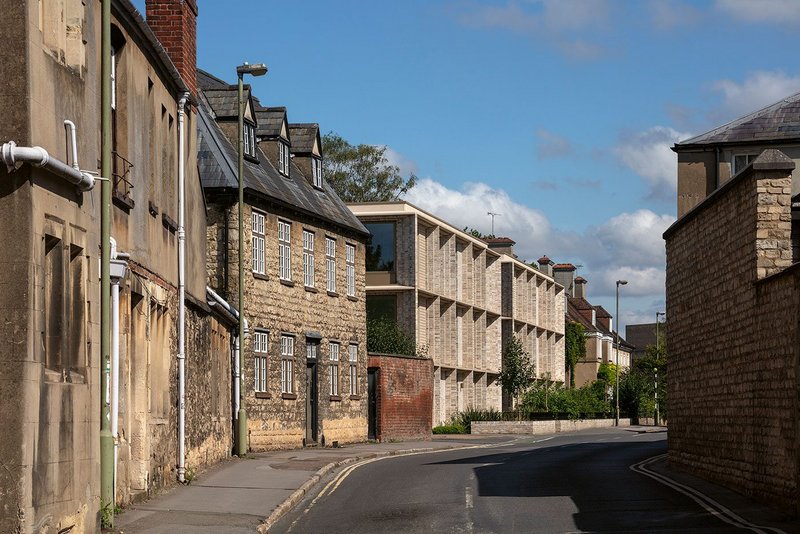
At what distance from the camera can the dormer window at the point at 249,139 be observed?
3684 cm

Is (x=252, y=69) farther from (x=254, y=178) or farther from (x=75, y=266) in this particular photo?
(x=75, y=266)

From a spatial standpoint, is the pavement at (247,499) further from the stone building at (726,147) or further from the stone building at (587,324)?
the stone building at (587,324)

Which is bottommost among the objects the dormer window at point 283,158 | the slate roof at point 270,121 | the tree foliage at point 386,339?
the tree foliage at point 386,339

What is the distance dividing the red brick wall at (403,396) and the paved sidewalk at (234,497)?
12428 mm

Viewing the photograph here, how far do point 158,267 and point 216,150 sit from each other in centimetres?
1531

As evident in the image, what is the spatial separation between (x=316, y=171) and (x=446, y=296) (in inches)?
869

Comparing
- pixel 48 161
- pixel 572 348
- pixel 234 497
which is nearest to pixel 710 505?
pixel 234 497

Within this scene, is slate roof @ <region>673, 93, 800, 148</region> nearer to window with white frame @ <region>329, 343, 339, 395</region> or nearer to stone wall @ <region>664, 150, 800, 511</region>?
stone wall @ <region>664, 150, 800, 511</region>

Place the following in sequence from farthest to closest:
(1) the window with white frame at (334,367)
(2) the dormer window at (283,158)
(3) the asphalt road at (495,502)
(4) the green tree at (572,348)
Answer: (4) the green tree at (572,348) < (1) the window with white frame at (334,367) < (2) the dormer window at (283,158) < (3) the asphalt road at (495,502)

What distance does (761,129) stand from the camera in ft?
118

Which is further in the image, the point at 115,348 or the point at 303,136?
the point at 303,136

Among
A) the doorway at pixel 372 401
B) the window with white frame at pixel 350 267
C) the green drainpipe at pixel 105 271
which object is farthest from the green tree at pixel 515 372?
the green drainpipe at pixel 105 271

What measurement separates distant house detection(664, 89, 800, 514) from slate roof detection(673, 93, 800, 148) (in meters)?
7.63

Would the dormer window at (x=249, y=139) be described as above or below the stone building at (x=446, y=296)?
above
